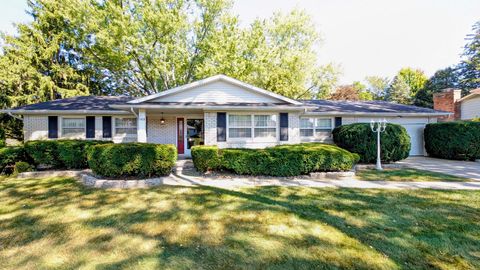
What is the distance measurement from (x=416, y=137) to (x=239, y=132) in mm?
11233

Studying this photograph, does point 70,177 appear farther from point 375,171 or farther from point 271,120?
point 375,171

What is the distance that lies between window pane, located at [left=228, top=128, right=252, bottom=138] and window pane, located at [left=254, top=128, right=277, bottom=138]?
14.4 inches

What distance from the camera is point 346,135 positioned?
34.1 feet

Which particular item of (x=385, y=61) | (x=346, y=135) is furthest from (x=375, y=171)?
(x=385, y=61)

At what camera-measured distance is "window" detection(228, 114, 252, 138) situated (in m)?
10.9

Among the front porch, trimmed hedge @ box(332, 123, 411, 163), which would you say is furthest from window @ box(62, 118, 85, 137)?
trimmed hedge @ box(332, 123, 411, 163)

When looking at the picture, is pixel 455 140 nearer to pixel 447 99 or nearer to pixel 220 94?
pixel 447 99

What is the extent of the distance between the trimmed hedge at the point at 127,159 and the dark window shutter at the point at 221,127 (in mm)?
3685

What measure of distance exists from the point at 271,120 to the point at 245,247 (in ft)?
27.7

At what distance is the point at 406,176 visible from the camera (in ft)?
25.1

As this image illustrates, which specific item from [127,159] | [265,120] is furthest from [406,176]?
[127,159]

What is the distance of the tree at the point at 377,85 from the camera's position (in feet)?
136

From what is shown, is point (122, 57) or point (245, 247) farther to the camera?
point (122, 57)

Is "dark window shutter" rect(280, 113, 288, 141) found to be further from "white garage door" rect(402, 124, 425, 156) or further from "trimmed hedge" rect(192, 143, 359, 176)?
"white garage door" rect(402, 124, 425, 156)
